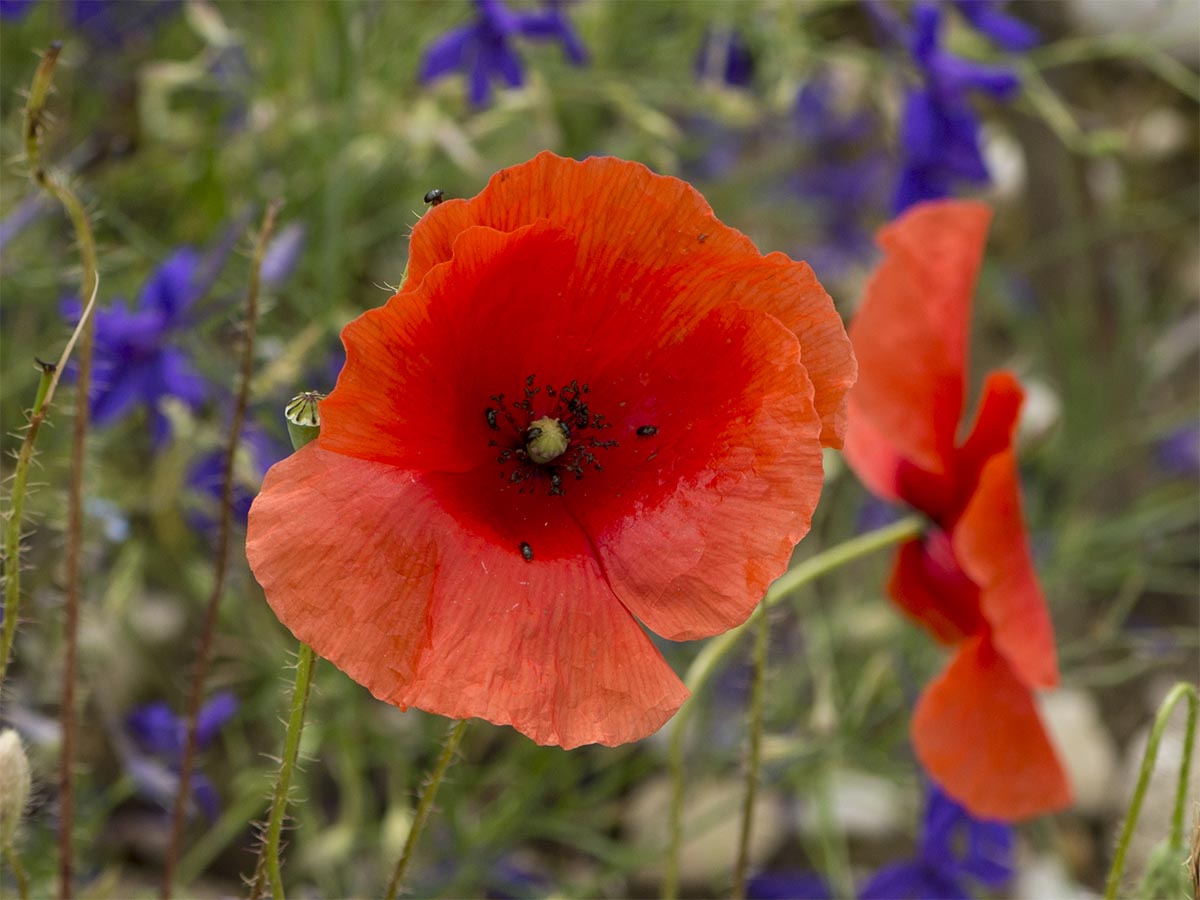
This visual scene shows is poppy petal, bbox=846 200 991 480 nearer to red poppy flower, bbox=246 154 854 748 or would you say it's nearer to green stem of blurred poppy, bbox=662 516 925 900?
green stem of blurred poppy, bbox=662 516 925 900

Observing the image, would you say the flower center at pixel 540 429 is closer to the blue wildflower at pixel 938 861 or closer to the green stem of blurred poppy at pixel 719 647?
the green stem of blurred poppy at pixel 719 647

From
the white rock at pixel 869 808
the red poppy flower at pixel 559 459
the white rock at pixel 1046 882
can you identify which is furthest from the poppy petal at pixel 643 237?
the white rock at pixel 869 808

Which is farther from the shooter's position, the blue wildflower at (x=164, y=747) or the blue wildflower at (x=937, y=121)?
the blue wildflower at (x=937, y=121)

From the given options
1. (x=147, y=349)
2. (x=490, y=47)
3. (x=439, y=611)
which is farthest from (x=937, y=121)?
(x=439, y=611)

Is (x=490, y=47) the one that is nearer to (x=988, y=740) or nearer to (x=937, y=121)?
(x=937, y=121)

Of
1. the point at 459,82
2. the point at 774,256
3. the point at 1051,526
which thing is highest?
the point at 774,256

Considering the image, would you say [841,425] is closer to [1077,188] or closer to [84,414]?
[84,414]

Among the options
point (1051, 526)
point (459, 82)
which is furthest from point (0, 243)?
point (1051, 526)
